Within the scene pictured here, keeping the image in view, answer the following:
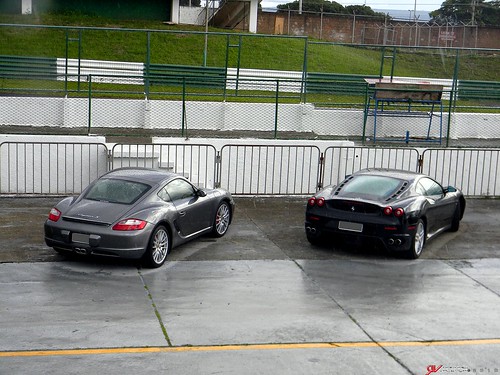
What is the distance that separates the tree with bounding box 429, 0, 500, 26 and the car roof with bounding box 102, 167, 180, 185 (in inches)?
1859

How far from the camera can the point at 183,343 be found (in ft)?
29.3

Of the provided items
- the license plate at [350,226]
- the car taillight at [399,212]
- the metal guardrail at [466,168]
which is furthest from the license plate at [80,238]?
the metal guardrail at [466,168]

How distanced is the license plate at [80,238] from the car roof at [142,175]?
146 cm

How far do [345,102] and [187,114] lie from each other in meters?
5.57

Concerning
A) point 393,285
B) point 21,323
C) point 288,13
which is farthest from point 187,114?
point 288,13

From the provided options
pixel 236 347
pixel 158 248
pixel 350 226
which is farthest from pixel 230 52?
pixel 236 347

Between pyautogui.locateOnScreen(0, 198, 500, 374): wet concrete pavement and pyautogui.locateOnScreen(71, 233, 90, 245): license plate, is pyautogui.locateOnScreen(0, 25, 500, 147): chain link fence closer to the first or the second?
pyautogui.locateOnScreen(0, 198, 500, 374): wet concrete pavement

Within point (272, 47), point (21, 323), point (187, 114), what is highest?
point (272, 47)

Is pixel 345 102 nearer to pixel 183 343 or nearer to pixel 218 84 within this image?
pixel 218 84

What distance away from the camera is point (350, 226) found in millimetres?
13086

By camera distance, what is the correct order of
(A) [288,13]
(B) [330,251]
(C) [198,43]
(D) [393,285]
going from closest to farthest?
(D) [393,285] < (B) [330,251] < (C) [198,43] < (A) [288,13]

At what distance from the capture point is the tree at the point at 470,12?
5953 cm

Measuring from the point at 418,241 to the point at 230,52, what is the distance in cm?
1833

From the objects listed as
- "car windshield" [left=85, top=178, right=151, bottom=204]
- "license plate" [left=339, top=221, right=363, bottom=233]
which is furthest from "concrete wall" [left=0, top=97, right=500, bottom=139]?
"license plate" [left=339, top=221, right=363, bottom=233]
